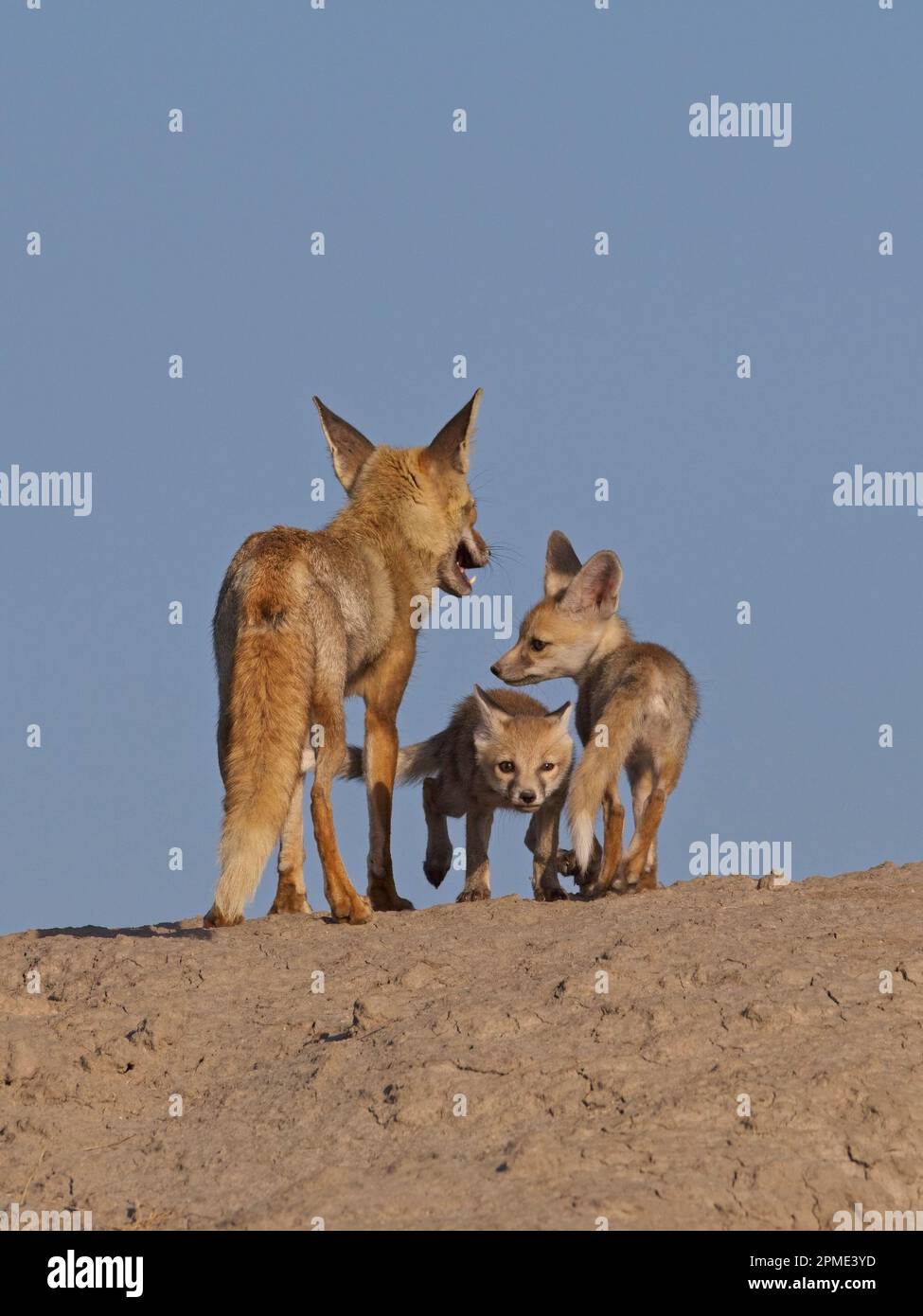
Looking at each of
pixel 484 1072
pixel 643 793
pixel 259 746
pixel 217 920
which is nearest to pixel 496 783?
pixel 643 793

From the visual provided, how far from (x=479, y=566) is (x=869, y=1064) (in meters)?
5.74

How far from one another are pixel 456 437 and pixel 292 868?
3007mm

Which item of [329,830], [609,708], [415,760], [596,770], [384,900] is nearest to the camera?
[329,830]

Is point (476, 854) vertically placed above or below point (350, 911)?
above

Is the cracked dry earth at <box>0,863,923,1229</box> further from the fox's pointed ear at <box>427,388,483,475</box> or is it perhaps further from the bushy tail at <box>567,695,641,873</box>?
the fox's pointed ear at <box>427,388,483,475</box>

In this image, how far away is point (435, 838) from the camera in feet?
38.2

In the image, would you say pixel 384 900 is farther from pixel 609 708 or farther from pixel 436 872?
pixel 609 708

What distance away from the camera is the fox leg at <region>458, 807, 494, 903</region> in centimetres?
1064

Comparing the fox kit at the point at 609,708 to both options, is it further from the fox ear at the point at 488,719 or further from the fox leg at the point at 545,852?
the fox ear at the point at 488,719

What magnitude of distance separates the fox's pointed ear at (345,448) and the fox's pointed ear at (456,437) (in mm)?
716

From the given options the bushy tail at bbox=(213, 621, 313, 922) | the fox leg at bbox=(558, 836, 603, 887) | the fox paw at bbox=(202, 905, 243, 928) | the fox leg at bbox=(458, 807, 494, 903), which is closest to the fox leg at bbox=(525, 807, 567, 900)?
the fox leg at bbox=(558, 836, 603, 887)

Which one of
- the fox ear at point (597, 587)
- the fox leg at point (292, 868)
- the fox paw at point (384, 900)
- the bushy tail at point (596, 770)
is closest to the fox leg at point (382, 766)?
the fox paw at point (384, 900)

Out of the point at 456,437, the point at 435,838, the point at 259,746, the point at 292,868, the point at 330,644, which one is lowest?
the point at 292,868

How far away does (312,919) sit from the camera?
29.7ft
